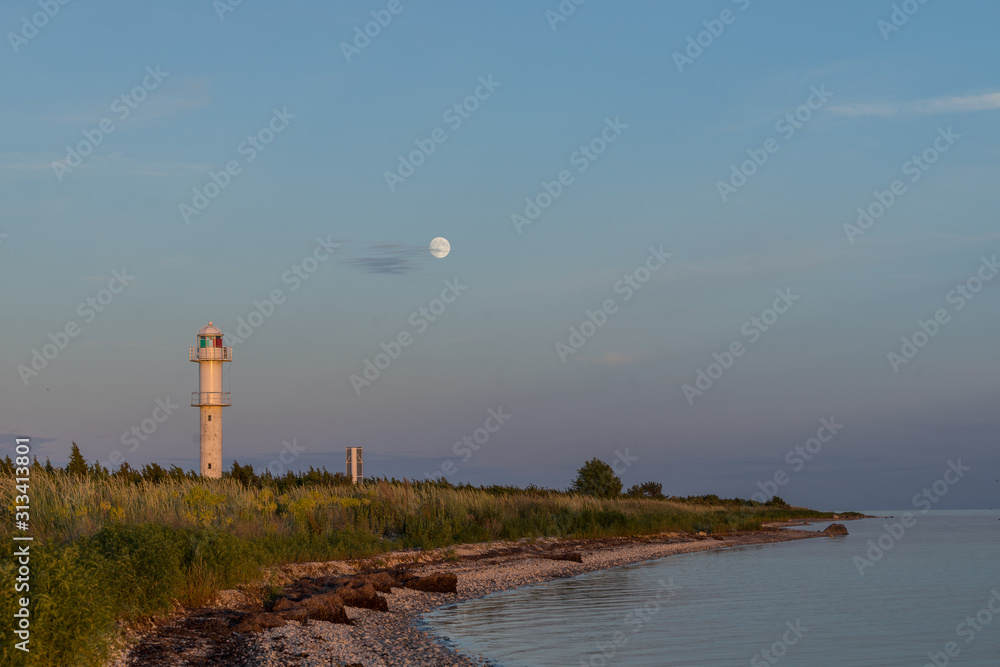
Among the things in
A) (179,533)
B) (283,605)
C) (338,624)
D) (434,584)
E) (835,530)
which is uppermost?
(179,533)

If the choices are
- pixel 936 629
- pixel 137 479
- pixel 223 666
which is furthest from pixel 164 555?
pixel 137 479

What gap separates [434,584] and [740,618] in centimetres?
609

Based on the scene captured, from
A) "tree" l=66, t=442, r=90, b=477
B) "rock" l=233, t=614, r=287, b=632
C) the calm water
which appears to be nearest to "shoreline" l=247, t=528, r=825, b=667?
"rock" l=233, t=614, r=287, b=632

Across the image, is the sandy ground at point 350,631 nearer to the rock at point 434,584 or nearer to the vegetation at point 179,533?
the rock at point 434,584

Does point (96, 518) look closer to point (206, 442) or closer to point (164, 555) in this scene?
point (164, 555)

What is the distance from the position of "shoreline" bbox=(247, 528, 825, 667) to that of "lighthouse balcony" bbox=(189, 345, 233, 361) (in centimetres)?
2238

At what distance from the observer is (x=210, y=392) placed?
4694 centimetres

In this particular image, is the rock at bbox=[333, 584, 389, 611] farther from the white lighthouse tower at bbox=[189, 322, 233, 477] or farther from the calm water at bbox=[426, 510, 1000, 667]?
the white lighthouse tower at bbox=[189, 322, 233, 477]

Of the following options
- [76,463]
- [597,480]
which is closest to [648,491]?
[597,480]

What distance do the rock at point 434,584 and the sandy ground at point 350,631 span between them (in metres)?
0.20

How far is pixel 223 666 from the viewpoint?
34.1ft

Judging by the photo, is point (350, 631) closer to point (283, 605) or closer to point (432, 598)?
point (283, 605)

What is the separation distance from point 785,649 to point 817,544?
29.7 m

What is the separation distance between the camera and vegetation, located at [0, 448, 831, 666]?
28.0ft
